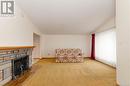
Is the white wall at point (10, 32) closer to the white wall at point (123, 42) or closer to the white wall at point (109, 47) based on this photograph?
the white wall at point (123, 42)

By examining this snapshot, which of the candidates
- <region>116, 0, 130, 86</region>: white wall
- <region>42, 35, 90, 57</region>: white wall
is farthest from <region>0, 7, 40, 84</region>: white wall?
<region>42, 35, 90, 57</region>: white wall

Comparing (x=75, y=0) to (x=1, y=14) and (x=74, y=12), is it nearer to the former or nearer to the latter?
(x=74, y=12)

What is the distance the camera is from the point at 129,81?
276 cm

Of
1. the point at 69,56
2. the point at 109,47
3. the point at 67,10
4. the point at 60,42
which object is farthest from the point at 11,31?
the point at 60,42

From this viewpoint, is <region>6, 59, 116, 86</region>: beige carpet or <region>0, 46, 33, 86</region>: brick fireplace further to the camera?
<region>6, 59, 116, 86</region>: beige carpet

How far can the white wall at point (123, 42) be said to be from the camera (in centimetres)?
283

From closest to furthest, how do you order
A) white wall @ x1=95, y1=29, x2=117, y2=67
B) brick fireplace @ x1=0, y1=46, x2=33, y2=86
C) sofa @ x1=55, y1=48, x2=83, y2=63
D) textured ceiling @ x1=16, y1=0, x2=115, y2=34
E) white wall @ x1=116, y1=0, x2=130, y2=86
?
white wall @ x1=116, y1=0, x2=130, y2=86 → brick fireplace @ x1=0, y1=46, x2=33, y2=86 → textured ceiling @ x1=16, y1=0, x2=115, y2=34 → white wall @ x1=95, y1=29, x2=117, y2=67 → sofa @ x1=55, y1=48, x2=83, y2=63

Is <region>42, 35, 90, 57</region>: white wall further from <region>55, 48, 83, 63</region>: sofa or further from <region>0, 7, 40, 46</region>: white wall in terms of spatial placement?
→ <region>0, 7, 40, 46</region>: white wall

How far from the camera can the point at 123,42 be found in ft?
9.90

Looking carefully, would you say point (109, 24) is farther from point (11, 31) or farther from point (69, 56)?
point (11, 31)

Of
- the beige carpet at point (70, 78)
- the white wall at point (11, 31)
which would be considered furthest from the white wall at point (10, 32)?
the beige carpet at point (70, 78)

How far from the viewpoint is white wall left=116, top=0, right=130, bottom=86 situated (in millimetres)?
2828

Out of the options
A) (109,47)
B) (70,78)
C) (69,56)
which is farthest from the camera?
(69,56)

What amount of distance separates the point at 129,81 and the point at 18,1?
159 inches
